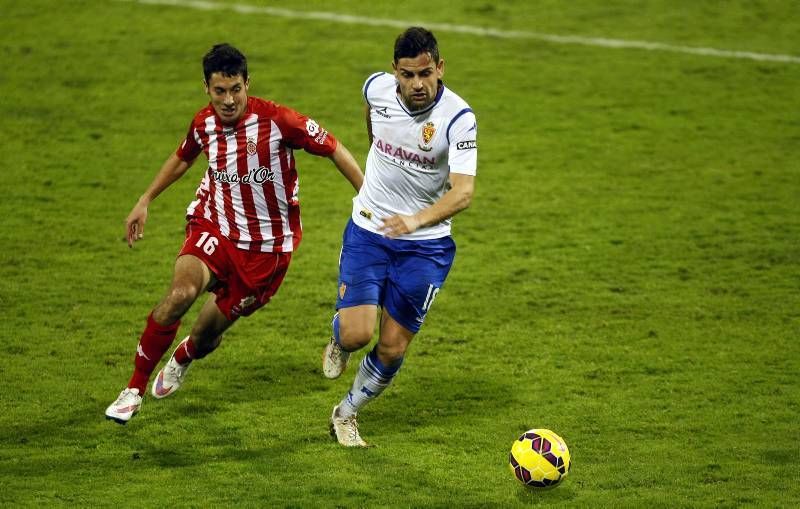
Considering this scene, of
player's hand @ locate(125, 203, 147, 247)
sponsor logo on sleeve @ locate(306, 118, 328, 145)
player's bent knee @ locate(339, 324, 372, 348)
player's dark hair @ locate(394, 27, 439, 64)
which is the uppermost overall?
player's dark hair @ locate(394, 27, 439, 64)

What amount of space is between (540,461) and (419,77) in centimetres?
212

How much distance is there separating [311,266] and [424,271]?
3.32 meters

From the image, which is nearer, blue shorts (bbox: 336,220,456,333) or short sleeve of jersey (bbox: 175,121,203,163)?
blue shorts (bbox: 336,220,456,333)

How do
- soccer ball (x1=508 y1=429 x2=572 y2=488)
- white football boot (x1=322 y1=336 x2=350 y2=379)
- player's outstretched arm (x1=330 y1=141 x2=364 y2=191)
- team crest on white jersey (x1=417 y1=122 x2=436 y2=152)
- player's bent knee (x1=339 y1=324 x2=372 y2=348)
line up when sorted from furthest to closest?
1. white football boot (x1=322 y1=336 x2=350 y2=379)
2. player's outstretched arm (x1=330 y1=141 x2=364 y2=191)
3. player's bent knee (x1=339 y1=324 x2=372 y2=348)
4. team crest on white jersey (x1=417 y1=122 x2=436 y2=152)
5. soccer ball (x1=508 y1=429 x2=572 y2=488)

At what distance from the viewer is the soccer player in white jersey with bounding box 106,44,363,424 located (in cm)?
688

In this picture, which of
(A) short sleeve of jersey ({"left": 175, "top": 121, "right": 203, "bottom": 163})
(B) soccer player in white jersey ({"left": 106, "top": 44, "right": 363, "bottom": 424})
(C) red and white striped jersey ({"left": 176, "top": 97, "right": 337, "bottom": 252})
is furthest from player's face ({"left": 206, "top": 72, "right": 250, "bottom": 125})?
(A) short sleeve of jersey ({"left": 175, "top": 121, "right": 203, "bottom": 163})

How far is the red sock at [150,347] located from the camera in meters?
6.94

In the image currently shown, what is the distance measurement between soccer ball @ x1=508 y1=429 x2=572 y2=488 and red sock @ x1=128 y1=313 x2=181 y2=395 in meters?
2.12

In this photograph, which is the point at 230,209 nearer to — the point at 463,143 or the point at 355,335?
the point at 355,335

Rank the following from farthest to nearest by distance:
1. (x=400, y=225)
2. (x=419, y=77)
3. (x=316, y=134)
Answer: (x=316, y=134) < (x=419, y=77) < (x=400, y=225)

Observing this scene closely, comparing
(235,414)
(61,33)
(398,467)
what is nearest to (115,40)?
(61,33)

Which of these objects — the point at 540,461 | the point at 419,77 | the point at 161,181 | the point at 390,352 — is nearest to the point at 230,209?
the point at 161,181

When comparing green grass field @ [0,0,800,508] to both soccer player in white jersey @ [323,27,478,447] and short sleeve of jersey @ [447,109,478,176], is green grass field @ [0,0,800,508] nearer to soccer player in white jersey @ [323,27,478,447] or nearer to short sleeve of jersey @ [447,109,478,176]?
soccer player in white jersey @ [323,27,478,447]

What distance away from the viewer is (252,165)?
7.05 meters
